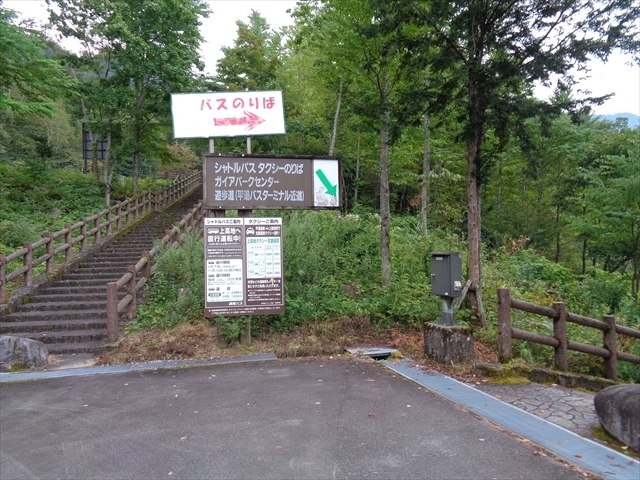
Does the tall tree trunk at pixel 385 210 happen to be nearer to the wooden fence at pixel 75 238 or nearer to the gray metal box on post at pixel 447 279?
the gray metal box on post at pixel 447 279

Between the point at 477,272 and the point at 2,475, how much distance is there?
6.97m

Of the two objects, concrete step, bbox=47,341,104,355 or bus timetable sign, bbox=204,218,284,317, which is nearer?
bus timetable sign, bbox=204,218,284,317

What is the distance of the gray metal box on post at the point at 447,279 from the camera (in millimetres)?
6605

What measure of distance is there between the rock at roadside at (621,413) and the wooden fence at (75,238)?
1049cm

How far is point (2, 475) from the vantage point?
11.7 feet

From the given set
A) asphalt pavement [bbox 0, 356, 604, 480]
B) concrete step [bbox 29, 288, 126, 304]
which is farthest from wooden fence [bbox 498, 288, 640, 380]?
concrete step [bbox 29, 288, 126, 304]

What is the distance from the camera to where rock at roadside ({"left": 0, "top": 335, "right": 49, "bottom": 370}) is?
22.4ft

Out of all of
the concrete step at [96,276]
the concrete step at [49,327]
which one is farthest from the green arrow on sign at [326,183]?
the concrete step at [96,276]

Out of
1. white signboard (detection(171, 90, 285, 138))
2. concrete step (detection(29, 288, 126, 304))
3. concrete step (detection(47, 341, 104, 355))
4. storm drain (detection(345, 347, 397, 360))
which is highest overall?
white signboard (detection(171, 90, 285, 138))

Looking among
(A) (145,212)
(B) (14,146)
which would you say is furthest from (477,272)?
(B) (14,146)

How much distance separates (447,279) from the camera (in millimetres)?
6672

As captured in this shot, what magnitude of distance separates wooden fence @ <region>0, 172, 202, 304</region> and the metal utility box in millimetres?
8717

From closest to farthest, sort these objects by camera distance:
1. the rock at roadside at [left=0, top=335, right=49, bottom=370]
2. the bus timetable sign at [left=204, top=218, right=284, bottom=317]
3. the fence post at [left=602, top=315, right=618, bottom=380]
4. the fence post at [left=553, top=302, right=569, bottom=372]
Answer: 1. the fence post at [left=553, top=302, right=569, bottom=372]
2. the rock at roadside at [left=0, top=335, right=49, bottom=370]
3. the fence post at [left=602, top=315, right=618, bottom=380]
4. the bus timetable sign at [left=204, top=218, right=284, bottom=317]

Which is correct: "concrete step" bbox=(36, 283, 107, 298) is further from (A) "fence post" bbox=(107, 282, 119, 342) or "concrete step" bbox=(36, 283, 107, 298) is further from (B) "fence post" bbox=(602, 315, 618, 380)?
(B) "fence post" bbox=(602, 315, 618, 380)
